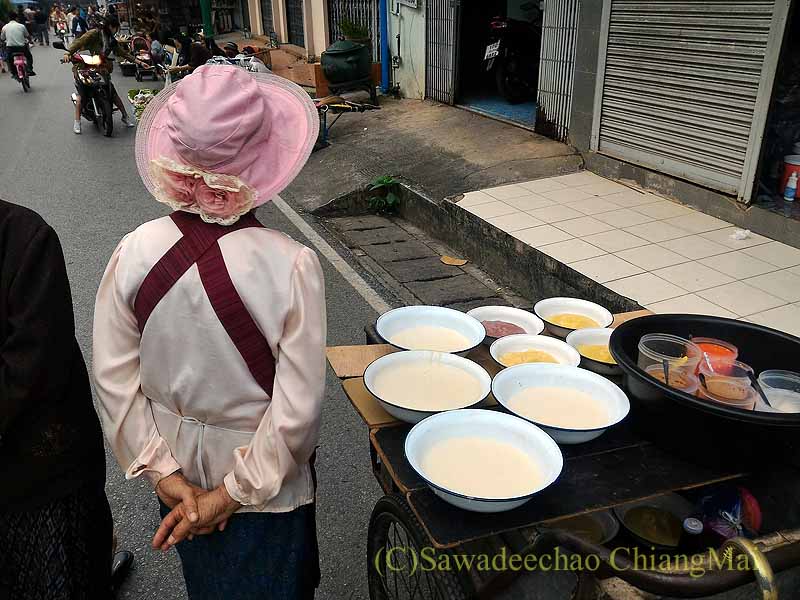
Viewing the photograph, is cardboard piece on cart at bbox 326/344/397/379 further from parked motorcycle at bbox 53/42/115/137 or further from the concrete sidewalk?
parked motorcycle at bbox 53/42/115/137

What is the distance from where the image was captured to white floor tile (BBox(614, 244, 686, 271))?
4500mm

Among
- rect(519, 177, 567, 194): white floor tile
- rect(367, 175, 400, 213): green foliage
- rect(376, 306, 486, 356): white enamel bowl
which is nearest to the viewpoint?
rect(376, 306, 486, 356): white enamel bowl

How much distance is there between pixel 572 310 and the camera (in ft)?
8.18

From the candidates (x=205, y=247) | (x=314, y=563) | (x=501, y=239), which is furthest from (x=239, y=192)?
(x=501, y=239)

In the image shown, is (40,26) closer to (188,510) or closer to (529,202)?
(529,202)

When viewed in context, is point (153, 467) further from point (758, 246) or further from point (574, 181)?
point (574, 181)

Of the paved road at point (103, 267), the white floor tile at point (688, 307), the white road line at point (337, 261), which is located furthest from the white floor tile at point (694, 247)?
the paved road at point (103, 267)

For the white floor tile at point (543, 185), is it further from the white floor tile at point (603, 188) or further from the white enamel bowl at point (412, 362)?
the white enamel bowl at point (412, 362)

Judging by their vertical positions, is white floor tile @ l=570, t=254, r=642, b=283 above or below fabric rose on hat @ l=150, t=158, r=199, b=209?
below

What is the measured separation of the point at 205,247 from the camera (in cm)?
139

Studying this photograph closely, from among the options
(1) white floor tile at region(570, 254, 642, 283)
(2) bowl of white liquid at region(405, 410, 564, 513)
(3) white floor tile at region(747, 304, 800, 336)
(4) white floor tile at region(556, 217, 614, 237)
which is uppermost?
(2) bowl of white liquid at region(405, 410, 564, 513)

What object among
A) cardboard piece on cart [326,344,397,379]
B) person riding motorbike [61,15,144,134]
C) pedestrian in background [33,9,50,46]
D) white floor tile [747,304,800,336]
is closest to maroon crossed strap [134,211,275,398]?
cardboard piece on cart [326,344,397,379]

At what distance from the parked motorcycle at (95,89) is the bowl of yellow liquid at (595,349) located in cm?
1046

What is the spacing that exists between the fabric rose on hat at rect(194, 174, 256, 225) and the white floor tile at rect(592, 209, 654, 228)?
4.35 m
